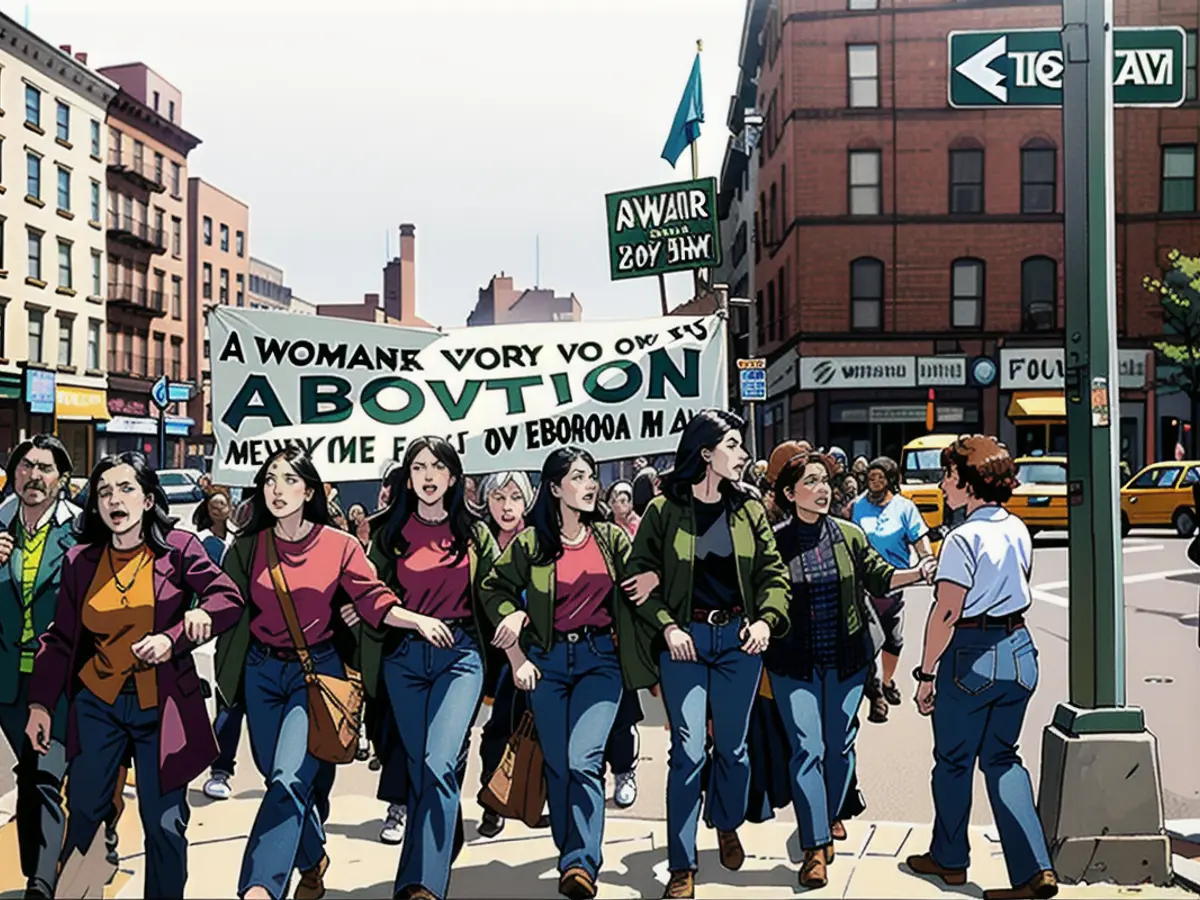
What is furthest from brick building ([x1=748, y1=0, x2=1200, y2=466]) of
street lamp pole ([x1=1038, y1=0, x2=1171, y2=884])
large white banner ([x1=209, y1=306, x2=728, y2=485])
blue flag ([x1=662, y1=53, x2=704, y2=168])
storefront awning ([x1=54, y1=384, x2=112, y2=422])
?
street lamp pole ([x1=1038, y1=0, x2=1171, y2=884])

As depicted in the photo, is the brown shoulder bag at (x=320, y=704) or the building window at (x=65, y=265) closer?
the brown shoulder bag at (x=320, y=704)

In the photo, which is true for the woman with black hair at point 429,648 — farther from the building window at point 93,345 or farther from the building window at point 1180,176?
the building window at point 93,345

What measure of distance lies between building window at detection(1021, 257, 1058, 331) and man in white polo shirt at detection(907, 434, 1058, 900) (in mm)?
33391

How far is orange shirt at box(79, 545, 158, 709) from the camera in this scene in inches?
187

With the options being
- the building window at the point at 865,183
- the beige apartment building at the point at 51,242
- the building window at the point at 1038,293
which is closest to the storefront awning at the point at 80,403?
the beige apartment building at the point at 51,242

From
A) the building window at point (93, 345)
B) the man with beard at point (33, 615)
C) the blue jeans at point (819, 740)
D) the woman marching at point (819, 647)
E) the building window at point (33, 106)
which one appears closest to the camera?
the man with beard at point (33, 615)

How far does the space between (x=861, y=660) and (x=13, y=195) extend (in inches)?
1722

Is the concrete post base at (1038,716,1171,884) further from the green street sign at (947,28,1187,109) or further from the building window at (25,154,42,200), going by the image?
the building window at (25,154,42,200)

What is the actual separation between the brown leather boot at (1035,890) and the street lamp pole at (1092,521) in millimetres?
291

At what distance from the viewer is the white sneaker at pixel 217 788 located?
6.84 meters

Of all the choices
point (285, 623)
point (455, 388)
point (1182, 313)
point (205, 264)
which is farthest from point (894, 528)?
point (205, 264)

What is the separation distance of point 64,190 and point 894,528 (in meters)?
45.6

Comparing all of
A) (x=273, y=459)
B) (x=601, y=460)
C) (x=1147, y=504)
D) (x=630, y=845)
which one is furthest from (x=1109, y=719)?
(x=1147, y=504)

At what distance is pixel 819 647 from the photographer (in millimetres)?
Answer: 5648
